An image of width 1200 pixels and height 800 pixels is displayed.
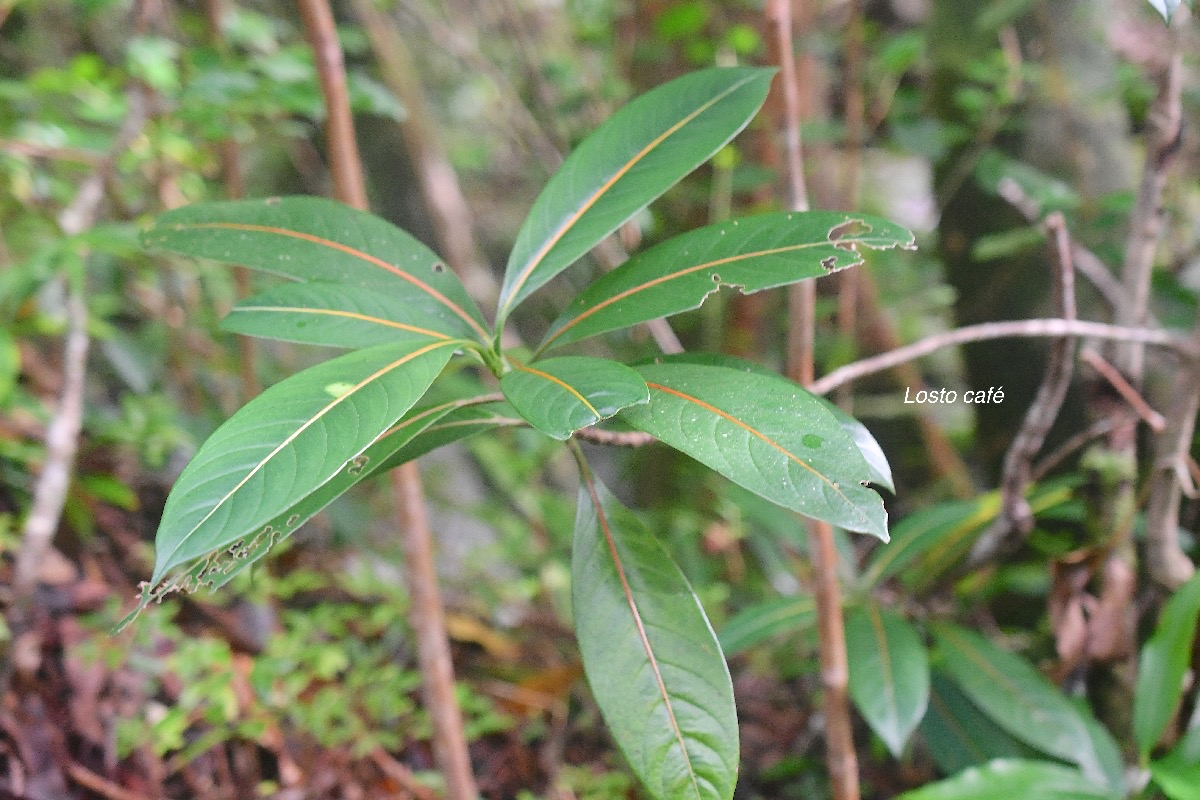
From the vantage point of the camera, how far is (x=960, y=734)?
4.26ft

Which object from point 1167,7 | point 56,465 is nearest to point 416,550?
point 56,465

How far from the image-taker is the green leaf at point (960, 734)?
1271mm

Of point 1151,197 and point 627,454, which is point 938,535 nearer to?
Result: point 1151,197

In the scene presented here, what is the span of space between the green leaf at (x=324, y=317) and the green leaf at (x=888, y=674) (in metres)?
0.84

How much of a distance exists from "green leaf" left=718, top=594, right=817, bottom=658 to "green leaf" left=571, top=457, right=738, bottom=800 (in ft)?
1.93

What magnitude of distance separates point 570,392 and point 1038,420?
0.78m

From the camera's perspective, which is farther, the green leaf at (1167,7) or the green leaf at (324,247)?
the green leaf at (324,247)

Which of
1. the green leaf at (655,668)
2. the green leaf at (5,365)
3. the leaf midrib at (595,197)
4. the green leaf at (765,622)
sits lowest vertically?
the green leaf at (765,622)

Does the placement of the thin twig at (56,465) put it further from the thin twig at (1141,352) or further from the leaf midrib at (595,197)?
the thin twig at (1141,352)

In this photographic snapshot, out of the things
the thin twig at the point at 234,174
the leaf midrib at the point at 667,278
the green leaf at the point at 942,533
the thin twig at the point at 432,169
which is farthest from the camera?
the thin twig at the point at 432,169

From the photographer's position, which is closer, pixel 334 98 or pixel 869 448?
pixel 869 448

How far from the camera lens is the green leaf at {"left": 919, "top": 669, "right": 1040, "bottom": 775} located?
1271mm

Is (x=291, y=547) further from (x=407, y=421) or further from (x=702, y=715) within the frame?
(x=702, y=715)

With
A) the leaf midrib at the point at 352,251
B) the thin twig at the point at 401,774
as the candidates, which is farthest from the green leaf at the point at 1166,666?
the thin twig at the point at 401,774
